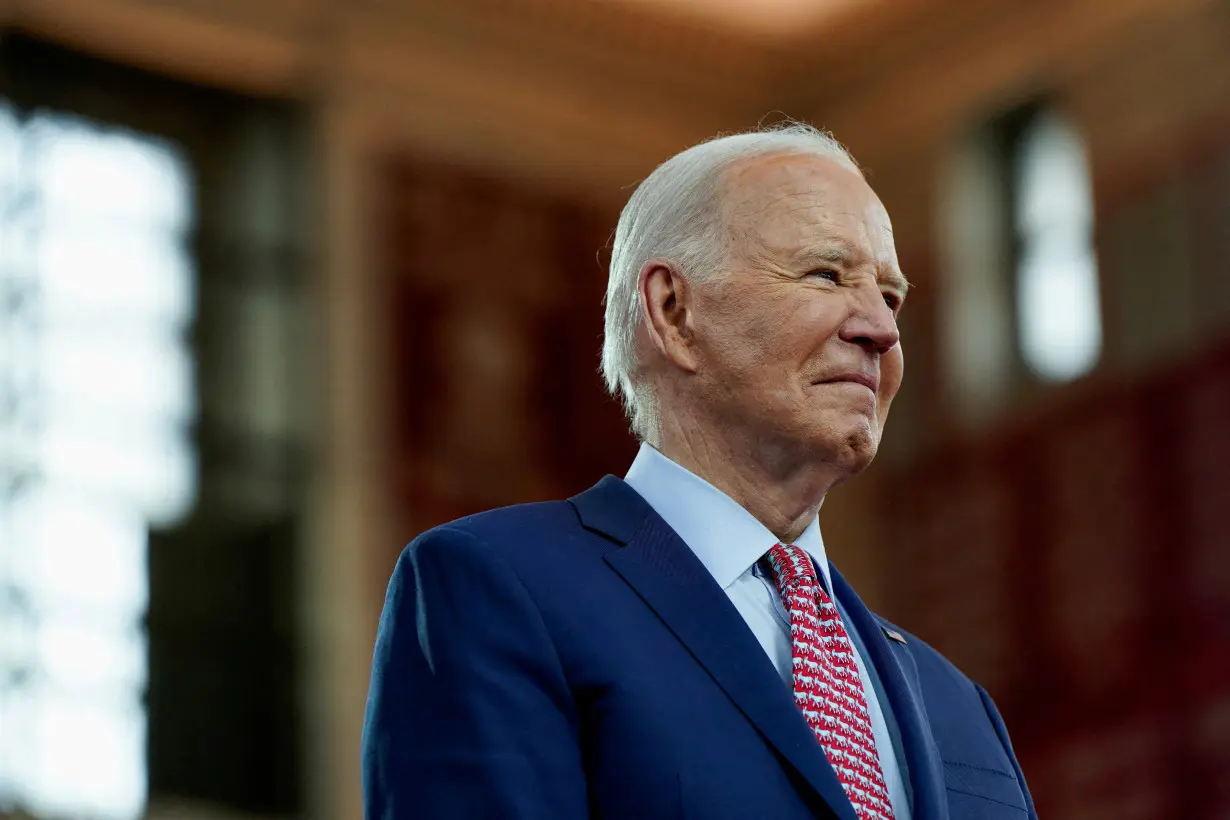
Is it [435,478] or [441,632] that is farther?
[435,478]

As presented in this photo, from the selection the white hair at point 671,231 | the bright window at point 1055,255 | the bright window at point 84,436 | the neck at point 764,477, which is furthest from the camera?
the bright window at point 1055,255

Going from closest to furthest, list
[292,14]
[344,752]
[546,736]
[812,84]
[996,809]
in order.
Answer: [546,736]
[996,809]
[344,752]
[292,14]
[812,84]

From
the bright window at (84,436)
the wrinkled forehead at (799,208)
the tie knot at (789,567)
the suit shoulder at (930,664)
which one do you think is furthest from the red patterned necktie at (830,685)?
the bright window at (84,436)

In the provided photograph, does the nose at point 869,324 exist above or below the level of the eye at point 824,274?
below

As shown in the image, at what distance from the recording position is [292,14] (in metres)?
12.4

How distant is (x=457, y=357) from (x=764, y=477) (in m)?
9.97

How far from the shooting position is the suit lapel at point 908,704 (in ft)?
7.54

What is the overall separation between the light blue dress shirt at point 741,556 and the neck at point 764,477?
3cm

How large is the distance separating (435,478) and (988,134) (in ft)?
12.3

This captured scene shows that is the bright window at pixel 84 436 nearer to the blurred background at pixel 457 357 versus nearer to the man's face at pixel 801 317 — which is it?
the blurred background at pixel 457 357

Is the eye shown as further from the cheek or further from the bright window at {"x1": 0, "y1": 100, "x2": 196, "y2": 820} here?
the bright window at {"x1": 0, "y1": 100, "x2": 196, "y2": 820}

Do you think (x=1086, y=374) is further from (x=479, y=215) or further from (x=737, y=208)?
(x=737, y=208)

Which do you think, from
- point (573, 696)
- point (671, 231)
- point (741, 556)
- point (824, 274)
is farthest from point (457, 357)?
point (573, 696)

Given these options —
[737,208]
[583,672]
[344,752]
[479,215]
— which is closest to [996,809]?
[583,672]
